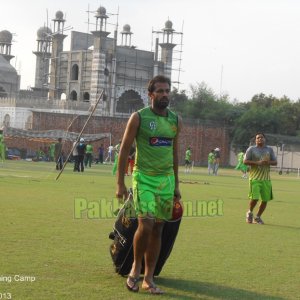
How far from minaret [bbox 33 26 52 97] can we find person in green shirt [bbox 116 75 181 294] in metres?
85.6

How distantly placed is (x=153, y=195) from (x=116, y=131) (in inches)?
2366

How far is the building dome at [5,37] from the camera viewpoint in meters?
102

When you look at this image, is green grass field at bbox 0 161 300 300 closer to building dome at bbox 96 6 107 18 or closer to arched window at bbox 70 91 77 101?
building dome at bbox 96 6 107 18

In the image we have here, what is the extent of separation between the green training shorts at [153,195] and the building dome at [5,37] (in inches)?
3848

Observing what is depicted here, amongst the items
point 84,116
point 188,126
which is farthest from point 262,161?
point 188,126

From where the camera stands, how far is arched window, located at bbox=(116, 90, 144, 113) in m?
84.5

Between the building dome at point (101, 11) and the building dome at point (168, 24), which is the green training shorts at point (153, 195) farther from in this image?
the building dome at point (168, 24)

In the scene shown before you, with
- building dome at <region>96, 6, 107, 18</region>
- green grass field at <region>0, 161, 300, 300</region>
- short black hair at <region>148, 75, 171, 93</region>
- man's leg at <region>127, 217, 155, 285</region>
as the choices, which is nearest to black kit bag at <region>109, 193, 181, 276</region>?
green grass field at <region>0, 161, 300, 300</region>

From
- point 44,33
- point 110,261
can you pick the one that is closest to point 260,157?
point 110,261

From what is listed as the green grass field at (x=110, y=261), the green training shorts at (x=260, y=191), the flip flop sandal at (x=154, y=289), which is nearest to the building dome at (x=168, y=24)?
the green grass field at (x=110, y=261)

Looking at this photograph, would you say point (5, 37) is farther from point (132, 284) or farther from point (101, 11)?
point (132, 284)

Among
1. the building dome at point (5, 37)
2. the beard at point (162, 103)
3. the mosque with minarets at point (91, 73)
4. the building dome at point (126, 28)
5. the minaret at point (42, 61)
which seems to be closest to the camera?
the beard at point (162, 103)

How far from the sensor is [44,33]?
95250 millimetres

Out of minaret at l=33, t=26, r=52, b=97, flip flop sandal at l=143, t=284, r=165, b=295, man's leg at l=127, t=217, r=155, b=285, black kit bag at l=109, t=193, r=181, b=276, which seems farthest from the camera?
minaret at l=33, t=26, r=52, b=97
